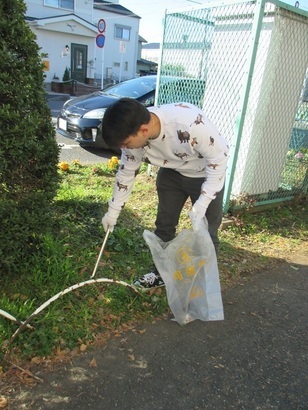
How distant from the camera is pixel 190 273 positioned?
2299mm

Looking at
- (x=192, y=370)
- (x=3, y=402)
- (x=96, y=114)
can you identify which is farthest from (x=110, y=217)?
(x=96, y=114)

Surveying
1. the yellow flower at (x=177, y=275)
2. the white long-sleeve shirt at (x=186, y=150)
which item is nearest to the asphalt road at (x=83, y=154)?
the white long-sleeve shirt at (x=186, y=150)

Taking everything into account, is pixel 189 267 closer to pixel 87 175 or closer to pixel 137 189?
pixel 137 189

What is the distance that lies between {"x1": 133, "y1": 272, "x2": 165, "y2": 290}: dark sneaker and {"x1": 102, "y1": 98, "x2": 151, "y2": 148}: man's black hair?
1.33 metres

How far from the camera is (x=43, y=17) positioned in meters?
21.1

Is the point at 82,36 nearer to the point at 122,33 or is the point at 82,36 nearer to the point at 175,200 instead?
the point at 122,33

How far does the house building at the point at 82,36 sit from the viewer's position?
20531 millimetres

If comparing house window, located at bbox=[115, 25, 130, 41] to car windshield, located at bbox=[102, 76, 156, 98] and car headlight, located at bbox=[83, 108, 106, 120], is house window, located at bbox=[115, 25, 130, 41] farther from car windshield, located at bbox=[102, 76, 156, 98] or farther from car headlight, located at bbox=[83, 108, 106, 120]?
car headlight, located at bbox=[83, 108, 106, 120]

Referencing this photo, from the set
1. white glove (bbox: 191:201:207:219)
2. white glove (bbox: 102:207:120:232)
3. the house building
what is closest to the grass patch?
white glove (bbox: 102:207:120:232)

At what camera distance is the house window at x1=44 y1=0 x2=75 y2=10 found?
21314mm

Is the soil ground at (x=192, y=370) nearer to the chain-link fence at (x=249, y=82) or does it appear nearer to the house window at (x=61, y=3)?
the chain-link fence at (x=249, y=82)

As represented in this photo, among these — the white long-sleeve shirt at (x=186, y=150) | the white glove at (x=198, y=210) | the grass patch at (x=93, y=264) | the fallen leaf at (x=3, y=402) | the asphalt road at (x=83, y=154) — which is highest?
the white long-sleeve shirt at (x=186, y=150)

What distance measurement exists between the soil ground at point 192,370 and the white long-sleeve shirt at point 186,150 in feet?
3.20

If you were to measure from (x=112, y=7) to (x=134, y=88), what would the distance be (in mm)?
23558
